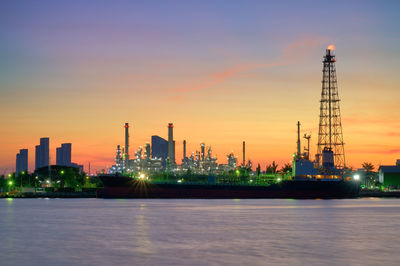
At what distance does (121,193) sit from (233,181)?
26.0 metres

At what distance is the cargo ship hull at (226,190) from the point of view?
12494 centimetres

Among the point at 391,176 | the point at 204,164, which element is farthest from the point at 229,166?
the point at 391,176

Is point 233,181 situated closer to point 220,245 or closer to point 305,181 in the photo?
point 305,181

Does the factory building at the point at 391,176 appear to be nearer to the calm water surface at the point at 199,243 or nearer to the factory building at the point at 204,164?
the factory building at the point at 204,164

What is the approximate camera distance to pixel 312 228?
45844mm

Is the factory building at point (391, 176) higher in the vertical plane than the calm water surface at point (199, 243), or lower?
higher

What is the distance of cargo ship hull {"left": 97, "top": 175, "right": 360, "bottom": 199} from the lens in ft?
410

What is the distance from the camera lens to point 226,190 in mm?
125688

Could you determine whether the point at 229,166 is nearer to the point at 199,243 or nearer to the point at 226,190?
the point at 226,190

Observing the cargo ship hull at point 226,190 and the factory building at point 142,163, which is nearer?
the cargo ship hull at point 226,190

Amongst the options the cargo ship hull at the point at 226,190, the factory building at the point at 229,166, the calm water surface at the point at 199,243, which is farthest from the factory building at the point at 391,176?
the calm water surface at the point at 199,243

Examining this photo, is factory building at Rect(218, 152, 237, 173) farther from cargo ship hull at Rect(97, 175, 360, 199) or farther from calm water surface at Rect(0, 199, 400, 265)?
calm water surface at Rect(0, 199, 400, 265)

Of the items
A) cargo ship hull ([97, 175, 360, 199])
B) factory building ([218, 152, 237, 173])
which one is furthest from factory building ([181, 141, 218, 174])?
cargo ship hull ([97, 175, 360, 199])

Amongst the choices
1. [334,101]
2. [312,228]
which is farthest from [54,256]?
[334,101]
